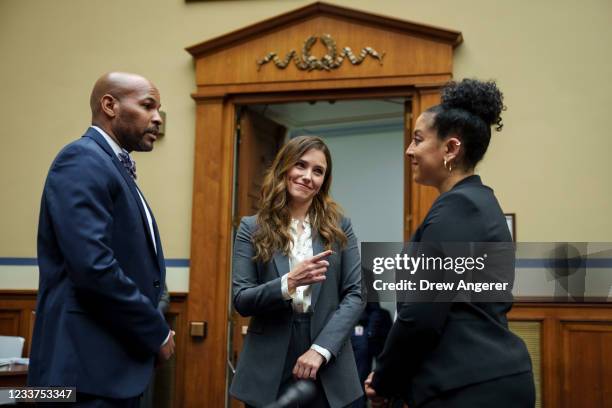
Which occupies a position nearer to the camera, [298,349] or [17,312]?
[298,349]

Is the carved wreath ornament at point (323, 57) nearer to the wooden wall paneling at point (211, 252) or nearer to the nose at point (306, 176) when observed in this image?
the wooden wall paneling at point (211, 252)

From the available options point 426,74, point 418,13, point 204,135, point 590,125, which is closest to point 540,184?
point 590,125

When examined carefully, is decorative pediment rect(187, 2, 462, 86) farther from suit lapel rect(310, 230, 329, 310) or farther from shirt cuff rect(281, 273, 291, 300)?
shirt cuff rect(281, 273, 291, 300)

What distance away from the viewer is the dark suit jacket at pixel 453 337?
1.72 m

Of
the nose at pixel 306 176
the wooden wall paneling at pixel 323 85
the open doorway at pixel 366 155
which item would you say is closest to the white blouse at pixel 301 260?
the nose at pixel 306 176

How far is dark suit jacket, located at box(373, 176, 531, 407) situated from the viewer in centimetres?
172

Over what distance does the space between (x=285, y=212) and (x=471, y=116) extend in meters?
0.84

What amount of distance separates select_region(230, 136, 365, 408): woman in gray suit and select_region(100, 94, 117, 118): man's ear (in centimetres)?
62

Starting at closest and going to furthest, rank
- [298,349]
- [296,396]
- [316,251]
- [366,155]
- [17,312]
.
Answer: [296,396] → [298,349] → [316,251] → [17,312] → [366,155]

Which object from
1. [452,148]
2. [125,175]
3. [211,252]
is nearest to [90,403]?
[125,175]

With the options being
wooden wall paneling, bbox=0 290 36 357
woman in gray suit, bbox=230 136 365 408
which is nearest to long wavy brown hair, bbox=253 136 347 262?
woman in gray suit, bbox=230 136 365 408

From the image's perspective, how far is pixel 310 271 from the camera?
2201 mm

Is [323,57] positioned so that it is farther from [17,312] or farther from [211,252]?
[17,312]

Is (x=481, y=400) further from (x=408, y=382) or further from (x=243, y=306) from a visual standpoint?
(x=243, y=306)
